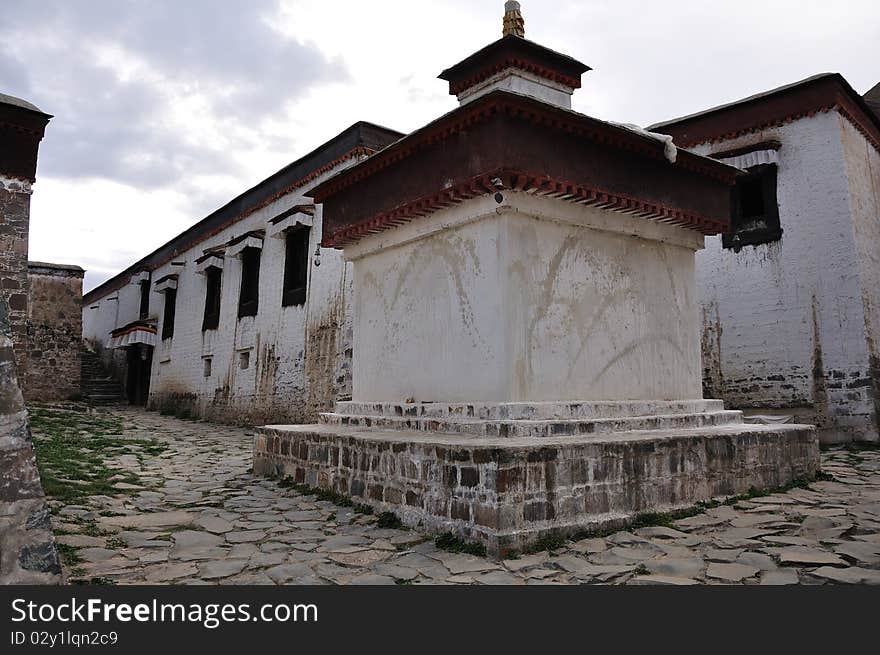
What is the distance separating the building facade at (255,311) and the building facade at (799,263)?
22.9ft

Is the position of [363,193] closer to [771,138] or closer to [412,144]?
[412,144]

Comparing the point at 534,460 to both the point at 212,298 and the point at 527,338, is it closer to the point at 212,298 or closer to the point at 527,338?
the point at 527,338

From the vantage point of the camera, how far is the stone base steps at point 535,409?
213 inches

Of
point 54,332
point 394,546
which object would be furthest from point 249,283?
point 394,546

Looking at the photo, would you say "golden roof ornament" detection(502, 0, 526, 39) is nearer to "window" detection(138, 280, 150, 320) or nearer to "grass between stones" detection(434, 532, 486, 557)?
"grass between stones" detection(434, 532, 486, 557)

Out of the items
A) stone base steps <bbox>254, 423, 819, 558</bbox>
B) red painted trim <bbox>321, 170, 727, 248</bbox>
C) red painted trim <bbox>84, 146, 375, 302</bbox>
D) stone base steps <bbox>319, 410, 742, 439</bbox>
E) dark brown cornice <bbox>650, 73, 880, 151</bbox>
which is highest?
dark brown cornice <bbox>650, 73, 880, 151</bbox>

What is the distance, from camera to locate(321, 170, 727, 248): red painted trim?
18.1ft

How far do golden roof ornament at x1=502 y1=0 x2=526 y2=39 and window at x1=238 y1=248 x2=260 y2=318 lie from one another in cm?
982

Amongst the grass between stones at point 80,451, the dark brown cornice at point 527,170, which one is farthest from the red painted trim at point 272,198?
the grass between stones at point 80,451

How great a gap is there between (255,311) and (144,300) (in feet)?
34.7

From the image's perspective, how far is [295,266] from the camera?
14.7 metres

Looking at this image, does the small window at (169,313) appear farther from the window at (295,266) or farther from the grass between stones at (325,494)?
the grass between stones at (325,494)

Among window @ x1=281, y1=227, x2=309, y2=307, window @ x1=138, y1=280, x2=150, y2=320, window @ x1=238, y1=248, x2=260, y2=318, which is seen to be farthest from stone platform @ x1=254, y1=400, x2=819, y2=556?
window @ x1=138, y1=280, x2=150, y2=320

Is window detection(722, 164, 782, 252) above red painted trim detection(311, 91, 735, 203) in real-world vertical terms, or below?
above
